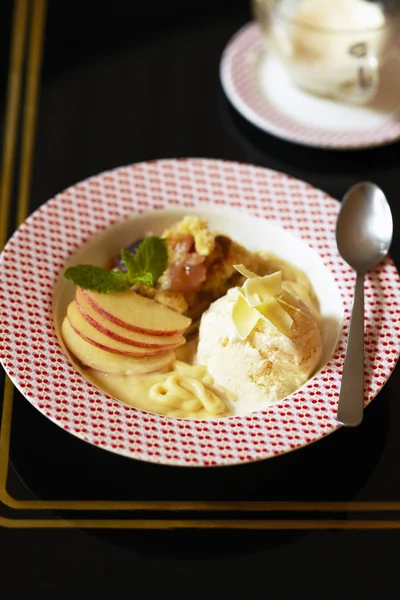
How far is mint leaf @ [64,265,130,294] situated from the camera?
6.56 ft

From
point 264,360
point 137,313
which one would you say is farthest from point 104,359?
point 264,360

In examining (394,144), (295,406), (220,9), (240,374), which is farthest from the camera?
(220,9)

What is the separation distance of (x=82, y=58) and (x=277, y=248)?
132 centimetres

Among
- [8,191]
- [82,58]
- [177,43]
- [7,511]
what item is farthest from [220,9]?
[7,511]

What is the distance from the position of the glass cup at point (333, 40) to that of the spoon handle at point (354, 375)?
1.12 meters

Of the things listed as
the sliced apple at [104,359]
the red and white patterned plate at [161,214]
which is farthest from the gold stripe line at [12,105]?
the sliced apple at [104,359]

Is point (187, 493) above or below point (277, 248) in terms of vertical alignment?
below

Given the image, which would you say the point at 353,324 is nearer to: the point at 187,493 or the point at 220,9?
the point at 187,493

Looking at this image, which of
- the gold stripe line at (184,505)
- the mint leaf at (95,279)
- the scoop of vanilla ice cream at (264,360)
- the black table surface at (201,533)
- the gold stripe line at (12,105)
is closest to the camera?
the black table surface at (201,533)

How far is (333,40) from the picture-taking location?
2.75 meters

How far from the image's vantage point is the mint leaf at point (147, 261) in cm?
207

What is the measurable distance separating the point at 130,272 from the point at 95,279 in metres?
0.11

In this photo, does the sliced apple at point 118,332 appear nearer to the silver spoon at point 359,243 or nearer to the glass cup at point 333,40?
the silver spoon at point 359,243

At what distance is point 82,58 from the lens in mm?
3076
